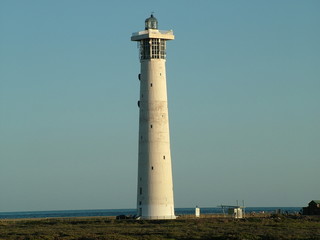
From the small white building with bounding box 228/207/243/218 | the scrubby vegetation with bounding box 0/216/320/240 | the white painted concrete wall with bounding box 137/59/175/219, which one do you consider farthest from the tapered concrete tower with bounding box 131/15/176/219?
the small white building with bounding box 228/207/243/218

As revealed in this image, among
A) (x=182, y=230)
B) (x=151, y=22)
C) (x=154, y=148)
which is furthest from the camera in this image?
(x=151, y=22)

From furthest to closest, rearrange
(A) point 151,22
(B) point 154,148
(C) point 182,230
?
(A) point 151,22
(B) point 154,148
(C) point 182,230

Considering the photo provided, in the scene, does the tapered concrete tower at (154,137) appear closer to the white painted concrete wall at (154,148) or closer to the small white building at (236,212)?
the white painted concrete wall at (154,148)

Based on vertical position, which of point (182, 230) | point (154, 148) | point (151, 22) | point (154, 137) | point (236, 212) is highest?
point (151, 22)

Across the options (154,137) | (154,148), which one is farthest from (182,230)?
(154,137)

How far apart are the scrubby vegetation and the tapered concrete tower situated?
8.28 feet

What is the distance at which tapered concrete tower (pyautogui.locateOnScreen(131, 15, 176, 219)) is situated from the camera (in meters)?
82.1

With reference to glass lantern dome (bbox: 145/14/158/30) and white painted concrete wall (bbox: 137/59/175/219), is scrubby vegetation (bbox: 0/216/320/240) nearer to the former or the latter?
white painted concrete wall (bbox: 137/59/175/219)

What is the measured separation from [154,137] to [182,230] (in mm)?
14660

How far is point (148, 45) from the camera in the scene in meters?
84.3

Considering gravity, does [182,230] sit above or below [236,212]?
below

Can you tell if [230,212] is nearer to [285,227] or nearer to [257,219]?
[257,219]

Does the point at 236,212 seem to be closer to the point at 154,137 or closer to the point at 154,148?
the point at 154,148

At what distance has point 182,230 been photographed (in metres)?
70.2
